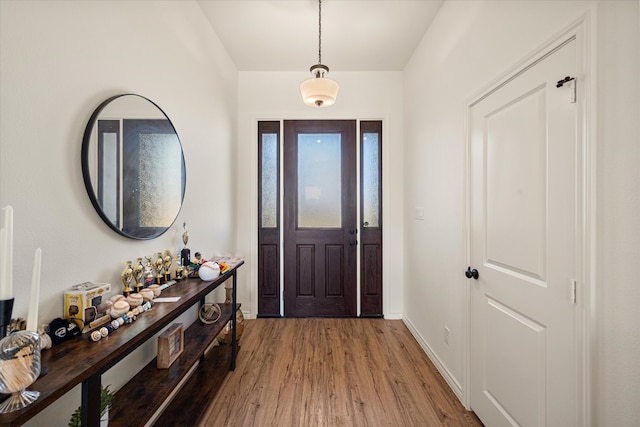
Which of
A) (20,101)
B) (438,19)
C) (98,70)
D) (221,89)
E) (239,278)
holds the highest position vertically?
(438,19)

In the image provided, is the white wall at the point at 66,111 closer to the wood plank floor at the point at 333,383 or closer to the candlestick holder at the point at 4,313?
the candlestick holder at the point at 4,313

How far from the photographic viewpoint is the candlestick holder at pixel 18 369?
63 centimetres

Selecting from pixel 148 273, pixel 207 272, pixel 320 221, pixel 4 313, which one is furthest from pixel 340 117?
pixel 4 313

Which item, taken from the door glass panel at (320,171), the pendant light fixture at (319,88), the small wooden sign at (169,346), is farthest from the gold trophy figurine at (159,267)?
the door glass panel at (320,171)

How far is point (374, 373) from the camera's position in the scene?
2.11 meters

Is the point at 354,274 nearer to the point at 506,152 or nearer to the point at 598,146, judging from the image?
the point at 506,152

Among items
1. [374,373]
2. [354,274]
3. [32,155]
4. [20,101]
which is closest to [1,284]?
[32,155]

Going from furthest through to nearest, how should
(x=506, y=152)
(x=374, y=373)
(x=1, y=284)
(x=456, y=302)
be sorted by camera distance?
(x=374, y=373) → (x=456, y=302) → (x=506, y=152) → (x=1, y=284)

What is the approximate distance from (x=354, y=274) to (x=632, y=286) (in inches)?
96.5

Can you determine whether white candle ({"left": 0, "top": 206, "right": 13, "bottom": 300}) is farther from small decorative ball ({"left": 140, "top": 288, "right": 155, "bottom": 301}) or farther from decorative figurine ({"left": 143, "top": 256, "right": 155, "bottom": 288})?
decorative figurine ({"left": 143, "top": 256, "right": 155, "bottom": 288})

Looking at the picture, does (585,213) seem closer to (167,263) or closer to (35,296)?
(35,296)

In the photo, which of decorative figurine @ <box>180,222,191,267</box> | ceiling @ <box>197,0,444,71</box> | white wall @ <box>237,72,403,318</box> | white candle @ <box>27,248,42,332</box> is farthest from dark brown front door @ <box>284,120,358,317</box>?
white candle @ <box>27,248,42,332</box>

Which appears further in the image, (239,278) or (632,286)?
(239,278)

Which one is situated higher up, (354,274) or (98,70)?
(98,70)
